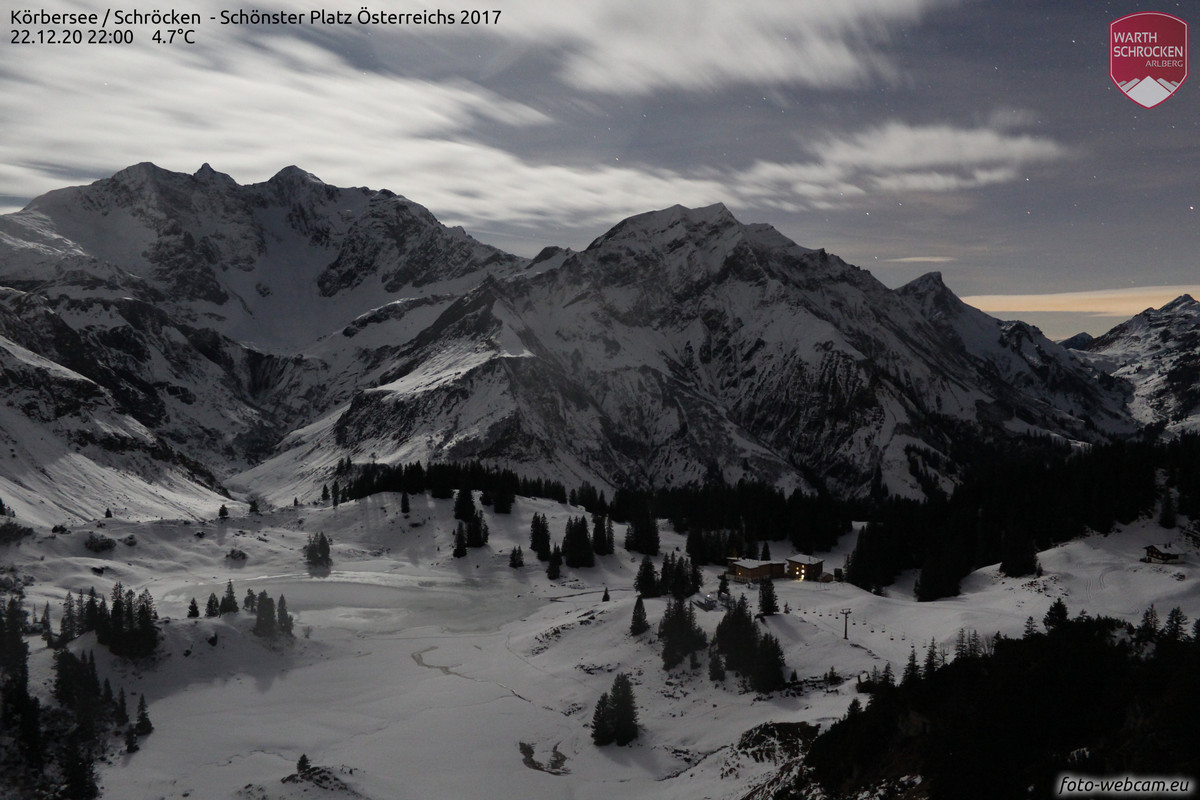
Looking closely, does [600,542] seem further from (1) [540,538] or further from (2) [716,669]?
(2) [716,669]

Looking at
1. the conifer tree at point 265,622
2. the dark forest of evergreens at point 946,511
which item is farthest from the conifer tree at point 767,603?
the conifer tree at point 265,622

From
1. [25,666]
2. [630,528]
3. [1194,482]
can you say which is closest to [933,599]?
[1194,482]

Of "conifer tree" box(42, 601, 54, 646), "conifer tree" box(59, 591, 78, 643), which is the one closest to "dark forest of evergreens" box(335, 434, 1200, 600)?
"conifer tree" box(42, 601, 54, 646)

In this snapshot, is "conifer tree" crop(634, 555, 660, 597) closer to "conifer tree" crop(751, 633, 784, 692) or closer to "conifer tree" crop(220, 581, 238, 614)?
"conifer tree" crop(751, 633, 784, 692)

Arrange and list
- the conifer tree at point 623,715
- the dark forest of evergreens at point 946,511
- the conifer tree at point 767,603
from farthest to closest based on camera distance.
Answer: the dark forest of evergreens at point 946,511, the conifer tree at point 767,603, the conifer tree at point 623,715

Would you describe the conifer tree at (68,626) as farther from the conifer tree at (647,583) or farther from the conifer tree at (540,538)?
the conifer tree at (540,538)

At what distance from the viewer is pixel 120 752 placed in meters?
67.3

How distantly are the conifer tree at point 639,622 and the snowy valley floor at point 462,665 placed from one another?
0.90 meters

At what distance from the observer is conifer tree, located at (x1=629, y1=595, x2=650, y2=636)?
90812mm

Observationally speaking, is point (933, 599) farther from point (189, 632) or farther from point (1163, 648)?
point (189, 632)

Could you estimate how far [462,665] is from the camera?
92.4 m

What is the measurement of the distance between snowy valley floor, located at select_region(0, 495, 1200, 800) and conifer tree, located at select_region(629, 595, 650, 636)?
0.90 metres

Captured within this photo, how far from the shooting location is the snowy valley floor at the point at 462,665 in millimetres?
64250

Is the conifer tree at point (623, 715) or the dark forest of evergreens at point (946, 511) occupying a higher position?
the dark forest of evergreens at point (946, 511)
